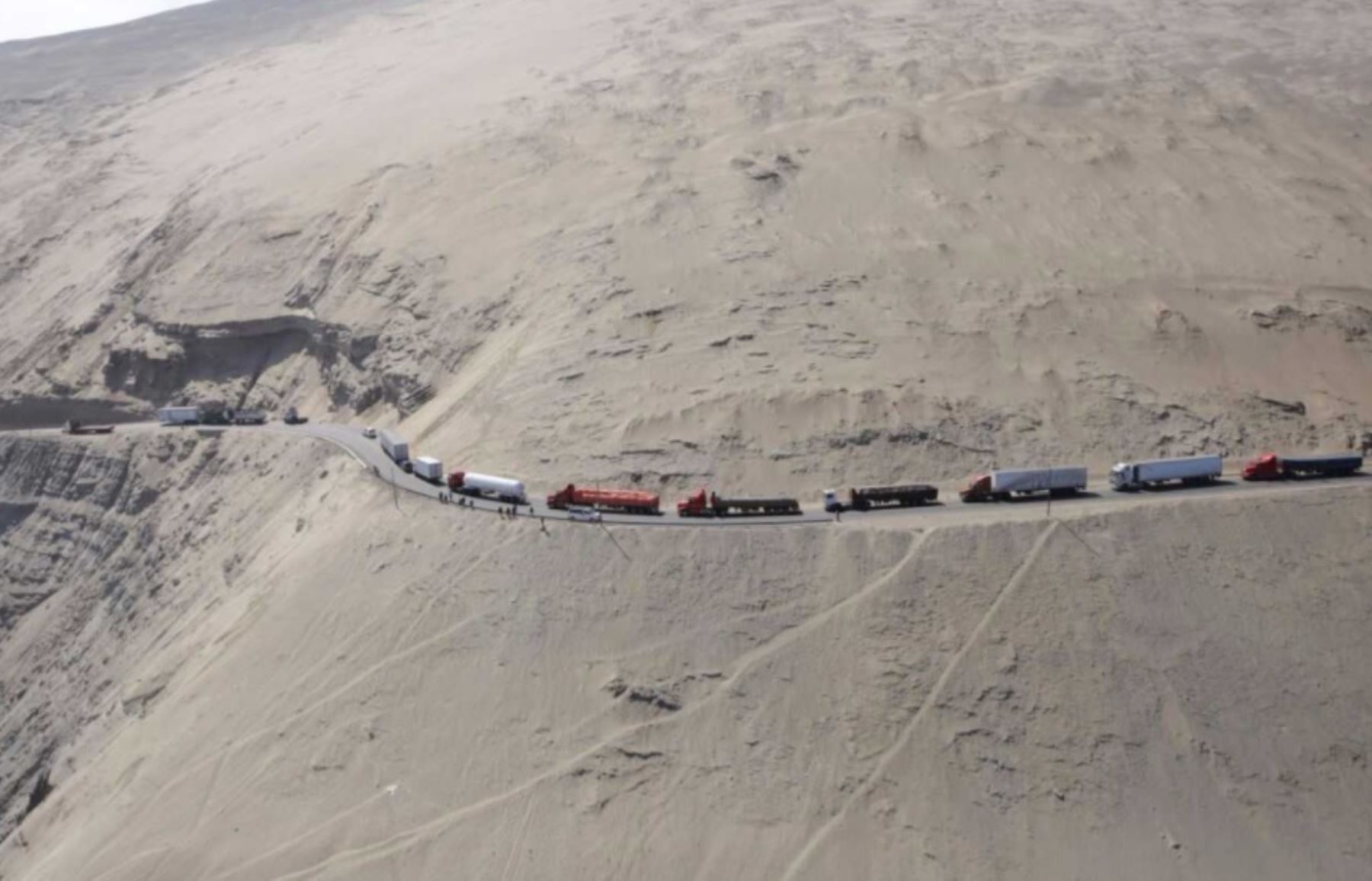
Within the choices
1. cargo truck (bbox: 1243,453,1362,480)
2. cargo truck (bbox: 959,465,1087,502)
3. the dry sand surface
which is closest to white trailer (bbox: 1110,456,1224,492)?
the dry sand surface

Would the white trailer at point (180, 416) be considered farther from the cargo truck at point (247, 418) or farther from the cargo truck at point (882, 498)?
the cargo truck at point (882, 498)

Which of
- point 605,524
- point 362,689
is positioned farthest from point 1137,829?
point 362,689

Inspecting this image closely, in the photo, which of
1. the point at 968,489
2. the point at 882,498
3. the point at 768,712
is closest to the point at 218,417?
the point at 882,498

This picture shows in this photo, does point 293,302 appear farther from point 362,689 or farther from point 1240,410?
point 1240,410

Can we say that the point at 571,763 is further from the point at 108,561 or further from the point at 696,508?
the point at 108,561

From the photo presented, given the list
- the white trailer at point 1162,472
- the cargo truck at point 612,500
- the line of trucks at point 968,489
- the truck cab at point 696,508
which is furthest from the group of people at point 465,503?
the white trailer at point 1162,472

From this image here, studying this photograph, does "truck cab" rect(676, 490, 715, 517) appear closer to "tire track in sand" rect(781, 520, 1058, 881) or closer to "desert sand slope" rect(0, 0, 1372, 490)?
"desert sand slope" rect(0, 0, 1372, 490)
